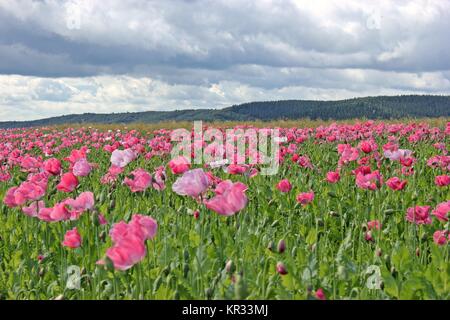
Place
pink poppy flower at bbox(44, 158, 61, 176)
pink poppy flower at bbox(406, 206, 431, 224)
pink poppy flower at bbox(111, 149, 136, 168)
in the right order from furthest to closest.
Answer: pink poppy flower at bbox(111, 149, 136, 168), pink poppy flower at bbox(44, 158, 61, 176), pink poppy flower at bbox(406, 206, 431, 224)

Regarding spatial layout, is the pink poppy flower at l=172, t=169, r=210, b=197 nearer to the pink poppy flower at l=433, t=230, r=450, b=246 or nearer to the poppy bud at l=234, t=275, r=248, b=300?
the poppy bud at l=234, t=275, r=248, b=300

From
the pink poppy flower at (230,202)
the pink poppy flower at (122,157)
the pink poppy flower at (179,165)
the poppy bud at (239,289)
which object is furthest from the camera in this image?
the pink poppy flower at (122,157)

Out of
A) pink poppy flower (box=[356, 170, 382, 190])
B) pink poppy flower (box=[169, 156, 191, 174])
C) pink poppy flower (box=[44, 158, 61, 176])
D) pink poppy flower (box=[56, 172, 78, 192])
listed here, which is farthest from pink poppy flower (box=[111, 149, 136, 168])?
pink poppy flower (box=[356, 170, 382, 190])

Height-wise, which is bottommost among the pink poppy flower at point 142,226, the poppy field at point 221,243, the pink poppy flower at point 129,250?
the poppy field at point 221,243

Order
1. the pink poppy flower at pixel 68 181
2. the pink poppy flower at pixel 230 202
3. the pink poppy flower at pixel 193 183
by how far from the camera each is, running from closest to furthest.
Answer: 1. the pink poppy flower at pixel 230 202
2. the pink poppy flower at pixel 193 183
3. the pink poppy flower at pixel 68 181

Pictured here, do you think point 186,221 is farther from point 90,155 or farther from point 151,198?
point 90,155

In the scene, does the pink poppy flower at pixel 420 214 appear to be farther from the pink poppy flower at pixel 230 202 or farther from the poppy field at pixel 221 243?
the pink poppy flower at pixel 230 202

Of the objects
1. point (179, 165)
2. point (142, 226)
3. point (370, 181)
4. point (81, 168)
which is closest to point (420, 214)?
point (370, 181)

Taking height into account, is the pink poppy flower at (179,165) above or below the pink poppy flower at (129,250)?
above

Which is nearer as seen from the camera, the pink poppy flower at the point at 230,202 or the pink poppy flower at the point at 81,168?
the pink poppy flower at the point at 230,202

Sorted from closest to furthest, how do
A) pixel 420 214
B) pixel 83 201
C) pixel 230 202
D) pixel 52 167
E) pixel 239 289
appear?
pixel 239 289 < pixel 230 202 < pixel 83 201 < pixel 420 214 < pixel 52 167

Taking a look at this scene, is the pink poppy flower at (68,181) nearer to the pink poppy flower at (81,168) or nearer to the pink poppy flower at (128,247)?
the pink poppy flower at (81,168)

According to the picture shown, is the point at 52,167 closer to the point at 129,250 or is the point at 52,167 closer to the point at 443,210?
the point at 129,250

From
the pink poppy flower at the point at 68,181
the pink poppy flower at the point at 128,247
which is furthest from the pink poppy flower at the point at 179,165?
the pink poppy flower at the point at 128,247
